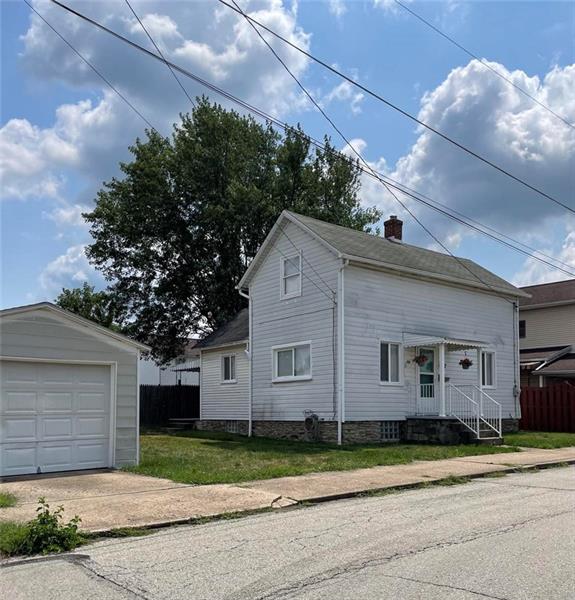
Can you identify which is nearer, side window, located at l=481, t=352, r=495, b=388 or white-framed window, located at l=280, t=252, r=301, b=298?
white-framed window, located at l=280, t=252, r=301, b=298

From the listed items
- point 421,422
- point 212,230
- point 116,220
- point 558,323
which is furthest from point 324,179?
point 421,422

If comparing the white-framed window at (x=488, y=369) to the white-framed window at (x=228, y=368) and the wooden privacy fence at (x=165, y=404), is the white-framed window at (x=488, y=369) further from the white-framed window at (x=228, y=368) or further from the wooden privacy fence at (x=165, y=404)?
the wooden privacy fence at (x=165, y=404)

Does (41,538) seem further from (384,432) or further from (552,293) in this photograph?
(552,293)

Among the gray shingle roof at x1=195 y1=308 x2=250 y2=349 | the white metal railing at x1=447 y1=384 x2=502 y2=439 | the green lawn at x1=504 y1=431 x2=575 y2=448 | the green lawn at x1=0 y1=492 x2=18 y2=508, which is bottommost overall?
the green lawn at x1=504 y1=431 x2=575 y2=448

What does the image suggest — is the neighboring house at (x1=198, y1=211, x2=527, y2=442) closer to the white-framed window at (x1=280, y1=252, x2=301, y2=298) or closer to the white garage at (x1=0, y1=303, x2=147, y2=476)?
the white-framed window at (x1=280, y1=252, x2=301, y2=298)

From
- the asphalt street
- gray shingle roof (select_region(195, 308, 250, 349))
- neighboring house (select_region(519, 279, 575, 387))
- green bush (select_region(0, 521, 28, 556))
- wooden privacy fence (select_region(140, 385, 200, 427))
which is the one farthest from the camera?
wooden privacy fence (select_region(140, 385, 200, 427))

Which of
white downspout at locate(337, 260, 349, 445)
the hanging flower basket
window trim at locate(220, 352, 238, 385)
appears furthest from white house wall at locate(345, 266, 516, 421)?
window trim at locate(220, 352, 238, 385)

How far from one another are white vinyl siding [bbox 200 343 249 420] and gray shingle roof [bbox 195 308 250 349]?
27cm

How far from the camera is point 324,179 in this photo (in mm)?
37156

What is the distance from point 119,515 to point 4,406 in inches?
194

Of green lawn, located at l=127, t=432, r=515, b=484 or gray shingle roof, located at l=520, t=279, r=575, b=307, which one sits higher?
gray shingle roof, located at l=520, t=279, r=575, b=307

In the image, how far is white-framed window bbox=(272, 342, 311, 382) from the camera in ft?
69.3

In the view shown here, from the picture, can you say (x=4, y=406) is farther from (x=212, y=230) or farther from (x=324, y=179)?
(x=324, y=179)

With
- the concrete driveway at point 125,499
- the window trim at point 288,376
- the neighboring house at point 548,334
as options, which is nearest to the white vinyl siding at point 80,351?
the concrete driveway at point 125,499
